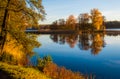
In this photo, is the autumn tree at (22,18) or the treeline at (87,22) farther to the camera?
the treeline at (87,22)

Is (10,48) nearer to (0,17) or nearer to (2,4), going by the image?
(0,17)

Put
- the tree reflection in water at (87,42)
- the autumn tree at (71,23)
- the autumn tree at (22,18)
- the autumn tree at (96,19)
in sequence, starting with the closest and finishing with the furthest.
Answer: the autumn tree at (22,18), the tree reflection in water at (87,42), the autumn tree at (96,19), the autumn tree at (71,23)

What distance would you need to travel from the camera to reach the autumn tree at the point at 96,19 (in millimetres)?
118812

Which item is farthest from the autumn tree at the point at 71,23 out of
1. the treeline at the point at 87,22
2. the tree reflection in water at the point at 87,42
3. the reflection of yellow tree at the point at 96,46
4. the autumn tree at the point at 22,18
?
the autumn tree at the point at 22,18

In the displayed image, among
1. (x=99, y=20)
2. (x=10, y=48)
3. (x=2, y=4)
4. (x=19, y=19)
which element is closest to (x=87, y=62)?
(x=10, y=48)

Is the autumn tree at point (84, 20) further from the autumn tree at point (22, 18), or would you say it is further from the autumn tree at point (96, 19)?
the autumn tree at point (22, 18)

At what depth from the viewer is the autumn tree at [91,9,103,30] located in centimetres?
11881

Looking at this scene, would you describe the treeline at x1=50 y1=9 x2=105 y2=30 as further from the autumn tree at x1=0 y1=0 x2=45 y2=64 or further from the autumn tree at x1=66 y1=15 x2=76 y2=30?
the autumn tree at x1=0 y1=0 x2=45 y2=64

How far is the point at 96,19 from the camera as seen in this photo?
119562 mm

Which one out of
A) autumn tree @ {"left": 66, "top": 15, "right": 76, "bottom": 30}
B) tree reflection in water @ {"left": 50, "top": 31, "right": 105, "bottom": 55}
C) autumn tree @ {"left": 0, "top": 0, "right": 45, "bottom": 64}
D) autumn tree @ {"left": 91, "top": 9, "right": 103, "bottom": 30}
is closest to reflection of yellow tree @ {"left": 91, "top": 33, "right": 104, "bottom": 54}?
tree reflection in water @ {"left": 50, "top": 31, "right": 105, "bottom": 55}

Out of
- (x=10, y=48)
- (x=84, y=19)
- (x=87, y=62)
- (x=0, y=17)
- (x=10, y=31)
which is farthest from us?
(x=84, y=19)

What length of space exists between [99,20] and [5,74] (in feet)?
345

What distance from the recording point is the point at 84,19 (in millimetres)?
129625

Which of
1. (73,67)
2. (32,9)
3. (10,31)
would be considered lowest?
(73,67)
